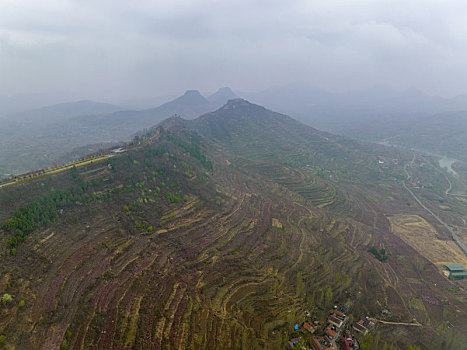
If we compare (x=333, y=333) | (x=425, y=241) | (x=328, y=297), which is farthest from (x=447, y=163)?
(x=333, y=333)

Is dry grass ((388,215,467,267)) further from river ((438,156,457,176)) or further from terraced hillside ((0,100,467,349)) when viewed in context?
river ((438,156,457,176))

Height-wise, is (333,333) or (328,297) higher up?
(328,297)

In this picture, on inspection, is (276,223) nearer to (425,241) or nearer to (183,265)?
(183,265)

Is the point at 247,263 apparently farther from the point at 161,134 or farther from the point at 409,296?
the point at 161,134

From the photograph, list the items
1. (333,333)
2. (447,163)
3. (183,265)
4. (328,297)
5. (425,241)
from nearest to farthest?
(333,333) < (183,265) < (328,297) < (425,241) < (447,163)

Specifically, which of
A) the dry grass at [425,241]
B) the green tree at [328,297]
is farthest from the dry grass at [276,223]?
the dry grass at [425,241]

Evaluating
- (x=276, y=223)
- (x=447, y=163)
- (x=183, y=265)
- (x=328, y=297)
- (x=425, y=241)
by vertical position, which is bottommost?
(x=447, y=163)
